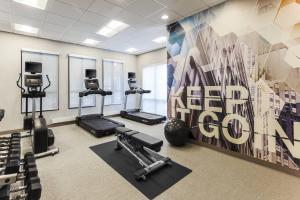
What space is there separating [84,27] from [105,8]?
1392 mm

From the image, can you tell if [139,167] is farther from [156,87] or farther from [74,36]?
[156,87]

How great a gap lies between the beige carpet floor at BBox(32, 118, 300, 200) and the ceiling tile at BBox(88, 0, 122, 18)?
126 inches

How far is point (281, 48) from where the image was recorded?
2652 millimetres

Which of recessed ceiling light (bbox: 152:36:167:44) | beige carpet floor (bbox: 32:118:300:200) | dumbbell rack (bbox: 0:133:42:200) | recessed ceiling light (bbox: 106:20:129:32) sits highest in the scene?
recessed ceiling light (bbox: 152:36:167:44)

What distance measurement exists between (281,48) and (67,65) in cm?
635

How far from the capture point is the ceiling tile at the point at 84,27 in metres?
4.43

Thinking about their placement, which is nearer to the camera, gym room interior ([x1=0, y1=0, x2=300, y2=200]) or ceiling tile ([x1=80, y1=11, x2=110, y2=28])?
gym room interior ([x1=0, y1=0, x2=300, y2=200])

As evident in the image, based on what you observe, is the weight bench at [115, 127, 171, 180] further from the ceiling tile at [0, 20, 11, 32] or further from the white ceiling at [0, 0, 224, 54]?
the ceiling tile at [0, 20, 11, 32]

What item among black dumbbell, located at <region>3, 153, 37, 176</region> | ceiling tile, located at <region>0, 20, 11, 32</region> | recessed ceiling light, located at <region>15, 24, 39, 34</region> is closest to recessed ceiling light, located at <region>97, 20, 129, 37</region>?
recessed ceiling light, located at <region>15, 24, 39, 34</region>

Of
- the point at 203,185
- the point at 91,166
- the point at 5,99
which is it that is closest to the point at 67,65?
the point at 5,99

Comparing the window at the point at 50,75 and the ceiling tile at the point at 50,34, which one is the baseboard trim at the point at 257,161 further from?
the ceiling tile at the point at 50,34

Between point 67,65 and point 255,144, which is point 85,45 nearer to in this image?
point 67,65

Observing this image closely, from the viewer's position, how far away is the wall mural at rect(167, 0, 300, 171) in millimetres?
2602

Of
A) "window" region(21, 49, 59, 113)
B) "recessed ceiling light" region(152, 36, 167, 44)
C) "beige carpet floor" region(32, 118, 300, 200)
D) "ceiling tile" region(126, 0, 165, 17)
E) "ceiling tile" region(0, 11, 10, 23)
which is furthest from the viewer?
"recessed ceiling light" region(152, 36, 167, 44)
